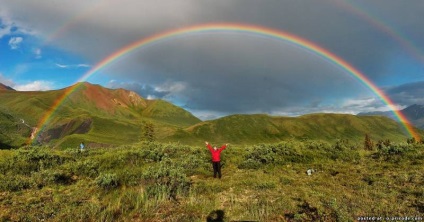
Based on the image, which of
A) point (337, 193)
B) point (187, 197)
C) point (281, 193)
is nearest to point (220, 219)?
point (187, 197)

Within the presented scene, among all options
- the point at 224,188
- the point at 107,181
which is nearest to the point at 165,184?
the point at 224,188

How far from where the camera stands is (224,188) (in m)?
17.1

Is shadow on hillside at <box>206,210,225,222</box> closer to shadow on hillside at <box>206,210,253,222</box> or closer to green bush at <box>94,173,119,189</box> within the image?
shadow on hillside at <box>206,210,253,222</box>

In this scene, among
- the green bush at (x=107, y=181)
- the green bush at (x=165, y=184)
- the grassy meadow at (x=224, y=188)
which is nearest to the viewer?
the grassy meadow at (x=224, y=188)

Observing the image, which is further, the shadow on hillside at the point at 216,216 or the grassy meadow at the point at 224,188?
the grassy meadow at the point at 224,188

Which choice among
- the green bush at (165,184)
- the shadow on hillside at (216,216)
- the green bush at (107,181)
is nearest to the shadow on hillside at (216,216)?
the shadow on hillside at (216,216)

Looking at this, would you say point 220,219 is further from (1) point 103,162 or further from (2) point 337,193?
(1) point 103,162

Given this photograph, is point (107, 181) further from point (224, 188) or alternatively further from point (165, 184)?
point (224, 188)

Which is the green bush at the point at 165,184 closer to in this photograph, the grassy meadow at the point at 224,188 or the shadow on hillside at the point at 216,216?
the grassy meadow at the point at 224,188

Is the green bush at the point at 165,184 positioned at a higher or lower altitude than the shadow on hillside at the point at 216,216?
higher

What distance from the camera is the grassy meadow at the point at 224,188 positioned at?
480 inches

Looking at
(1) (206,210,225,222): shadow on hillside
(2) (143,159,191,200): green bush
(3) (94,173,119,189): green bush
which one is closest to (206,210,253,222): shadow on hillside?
(1) (206,210,225,222): shadow on hillside

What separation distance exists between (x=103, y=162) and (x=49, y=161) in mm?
4646

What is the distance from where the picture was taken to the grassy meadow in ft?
40.0
